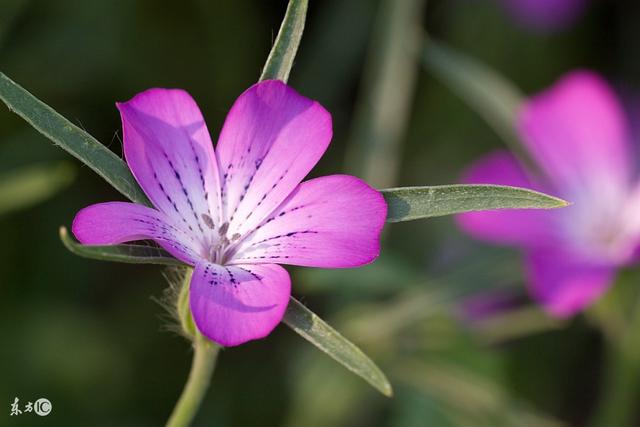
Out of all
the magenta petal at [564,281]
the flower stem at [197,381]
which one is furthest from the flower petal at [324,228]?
the magenta petal at [564,281]

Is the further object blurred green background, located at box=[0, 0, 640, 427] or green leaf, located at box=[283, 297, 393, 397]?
blurred green background, located at box=[0, 0, 640, 427]

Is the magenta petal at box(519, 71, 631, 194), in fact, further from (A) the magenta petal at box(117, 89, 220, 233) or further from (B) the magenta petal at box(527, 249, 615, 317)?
(A) the magenta petal at box(117, 89, 220, 233)

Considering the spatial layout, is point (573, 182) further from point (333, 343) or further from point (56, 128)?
point (56, 128)

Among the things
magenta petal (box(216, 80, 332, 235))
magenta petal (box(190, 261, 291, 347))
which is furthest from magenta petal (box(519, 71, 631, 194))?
magenta petal (box(190, 261, 291, 347))

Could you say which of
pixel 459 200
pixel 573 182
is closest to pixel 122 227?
pixel 459 200

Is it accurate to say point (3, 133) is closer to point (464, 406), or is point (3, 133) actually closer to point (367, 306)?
point (367, 306)

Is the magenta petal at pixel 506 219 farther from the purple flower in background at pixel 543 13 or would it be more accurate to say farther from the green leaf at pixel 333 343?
the purple flower in background at pixel 543 13

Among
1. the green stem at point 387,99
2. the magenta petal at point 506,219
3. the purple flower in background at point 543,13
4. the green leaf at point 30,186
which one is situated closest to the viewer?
the green leaf at point 30,186
